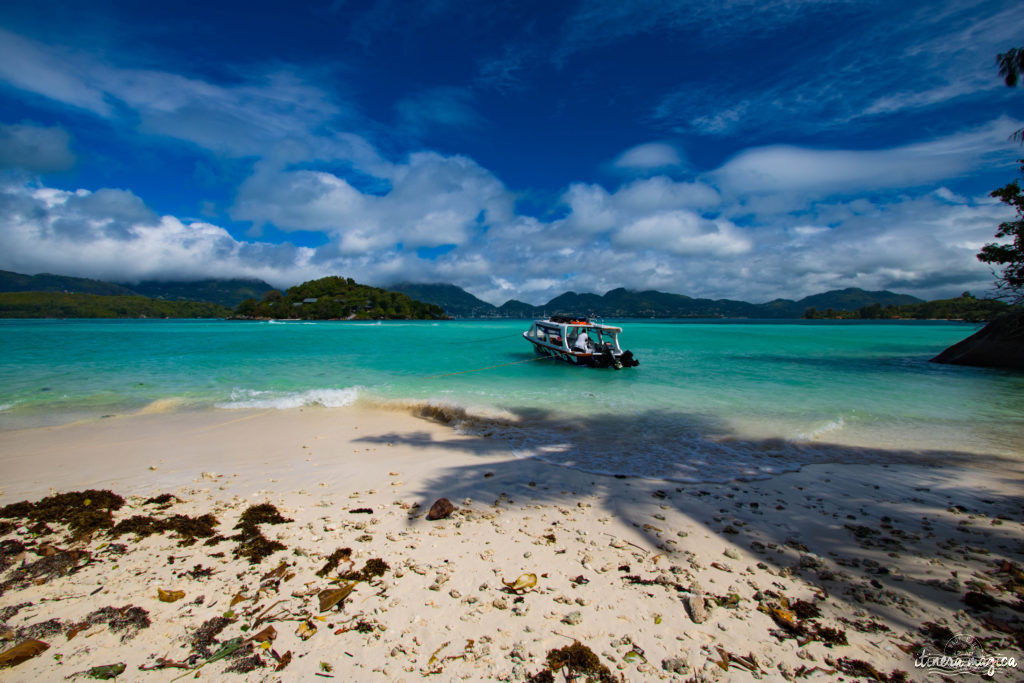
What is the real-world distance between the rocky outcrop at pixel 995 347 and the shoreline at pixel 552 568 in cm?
2548

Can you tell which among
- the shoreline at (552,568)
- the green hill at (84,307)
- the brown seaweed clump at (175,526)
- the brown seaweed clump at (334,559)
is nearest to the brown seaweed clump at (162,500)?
the shoreline at (552,568)

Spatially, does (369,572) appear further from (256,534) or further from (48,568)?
(48,568)

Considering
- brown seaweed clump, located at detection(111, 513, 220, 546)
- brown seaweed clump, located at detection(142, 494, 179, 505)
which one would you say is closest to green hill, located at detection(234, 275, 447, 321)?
brown seaweed clump, located at detection(142, 494, 179, 505)

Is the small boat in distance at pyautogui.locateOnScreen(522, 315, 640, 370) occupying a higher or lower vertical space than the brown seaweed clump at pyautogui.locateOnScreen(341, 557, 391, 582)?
higher

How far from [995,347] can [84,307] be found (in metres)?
241

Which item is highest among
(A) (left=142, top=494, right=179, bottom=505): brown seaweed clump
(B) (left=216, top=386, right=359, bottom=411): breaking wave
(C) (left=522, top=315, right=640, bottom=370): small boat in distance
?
(C) (left=522, top=315, right=640, bottom=370): small boat in distance

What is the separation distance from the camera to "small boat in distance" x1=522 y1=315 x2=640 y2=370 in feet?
85.9

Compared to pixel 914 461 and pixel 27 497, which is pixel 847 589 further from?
pixel 27 497

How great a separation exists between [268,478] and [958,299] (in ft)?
102

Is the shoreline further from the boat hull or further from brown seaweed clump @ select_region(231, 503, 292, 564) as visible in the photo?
the boat hull

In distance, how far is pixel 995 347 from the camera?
2458cm

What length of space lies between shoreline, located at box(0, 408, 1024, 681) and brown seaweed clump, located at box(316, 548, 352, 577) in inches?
3.9

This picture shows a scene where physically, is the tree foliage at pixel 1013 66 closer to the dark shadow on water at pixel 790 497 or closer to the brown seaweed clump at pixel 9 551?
the dark shadow on water at pixel 790 497

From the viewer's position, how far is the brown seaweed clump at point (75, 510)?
489cm
